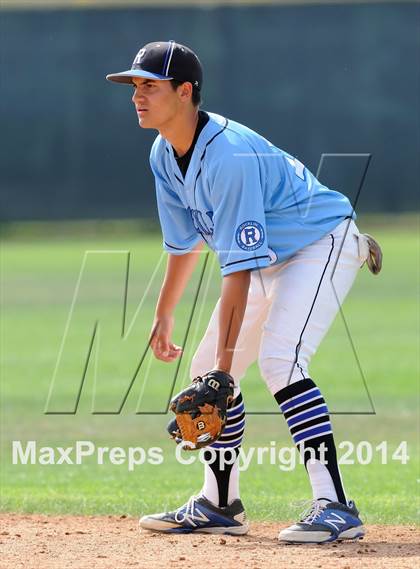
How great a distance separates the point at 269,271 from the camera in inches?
185

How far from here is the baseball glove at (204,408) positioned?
13.8 feet

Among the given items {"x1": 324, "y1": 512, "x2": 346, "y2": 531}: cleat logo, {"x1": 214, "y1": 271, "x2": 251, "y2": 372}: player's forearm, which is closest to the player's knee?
{"x1": 214, "y1": 271, "x2": 251, "y2": 372}: player's forearm

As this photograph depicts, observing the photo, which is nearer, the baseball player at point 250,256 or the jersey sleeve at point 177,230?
the baseball player at point 250,256

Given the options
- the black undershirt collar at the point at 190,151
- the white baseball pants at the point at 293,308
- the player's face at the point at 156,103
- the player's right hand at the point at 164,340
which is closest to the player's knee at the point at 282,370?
the white baseball pants at the point at 293,308

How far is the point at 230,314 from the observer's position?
4.20 metres

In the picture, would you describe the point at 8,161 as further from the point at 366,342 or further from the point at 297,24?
the point at 366,342

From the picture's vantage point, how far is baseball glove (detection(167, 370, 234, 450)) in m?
4.21

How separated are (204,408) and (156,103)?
3.76 ft

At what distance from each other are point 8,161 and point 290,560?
21.3 metres

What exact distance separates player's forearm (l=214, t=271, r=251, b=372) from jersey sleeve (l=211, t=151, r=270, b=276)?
0.04m

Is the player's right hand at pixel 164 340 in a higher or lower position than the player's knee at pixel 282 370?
lower

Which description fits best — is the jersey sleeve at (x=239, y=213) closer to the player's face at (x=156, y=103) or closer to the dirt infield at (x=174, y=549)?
the player's face at (x=156, y=103)

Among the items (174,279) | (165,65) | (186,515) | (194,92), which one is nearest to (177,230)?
(174,279)

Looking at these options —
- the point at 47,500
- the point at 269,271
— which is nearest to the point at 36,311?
the point at 47,500
